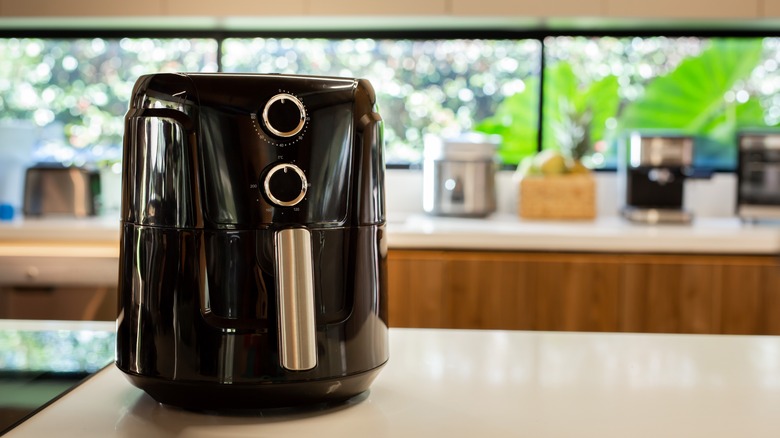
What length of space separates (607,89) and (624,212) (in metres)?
0.53

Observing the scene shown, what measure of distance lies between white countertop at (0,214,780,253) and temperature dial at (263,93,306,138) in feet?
6.01

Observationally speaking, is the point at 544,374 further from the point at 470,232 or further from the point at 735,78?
the point at 735,78

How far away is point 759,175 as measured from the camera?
107 inches

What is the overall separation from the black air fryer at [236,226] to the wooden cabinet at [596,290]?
1832mm

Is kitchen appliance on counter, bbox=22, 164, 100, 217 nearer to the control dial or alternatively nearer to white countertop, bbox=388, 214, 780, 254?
white countertop, bbox=388, 214, 780, 254

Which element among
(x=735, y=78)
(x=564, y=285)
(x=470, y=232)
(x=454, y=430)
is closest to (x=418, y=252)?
(x=470, y=232)

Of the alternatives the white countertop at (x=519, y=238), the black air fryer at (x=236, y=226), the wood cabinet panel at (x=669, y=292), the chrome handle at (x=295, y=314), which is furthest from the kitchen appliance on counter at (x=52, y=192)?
the chrome handle at (x=295, y=314)

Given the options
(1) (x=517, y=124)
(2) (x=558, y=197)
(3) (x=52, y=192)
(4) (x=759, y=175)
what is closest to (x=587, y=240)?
(2) (x=558, y=197)

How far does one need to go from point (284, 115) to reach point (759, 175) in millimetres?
2499

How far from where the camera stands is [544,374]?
2.43ft

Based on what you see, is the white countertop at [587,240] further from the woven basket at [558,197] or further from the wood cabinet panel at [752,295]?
the woven basket at [558,197]

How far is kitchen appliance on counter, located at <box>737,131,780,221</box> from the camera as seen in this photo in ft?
8.89

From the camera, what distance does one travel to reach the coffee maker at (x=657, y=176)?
2756 millimetres

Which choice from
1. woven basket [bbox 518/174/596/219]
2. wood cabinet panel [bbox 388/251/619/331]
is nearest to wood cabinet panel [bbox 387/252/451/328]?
wood cabinet panel [bbox 388/251/619/331]
